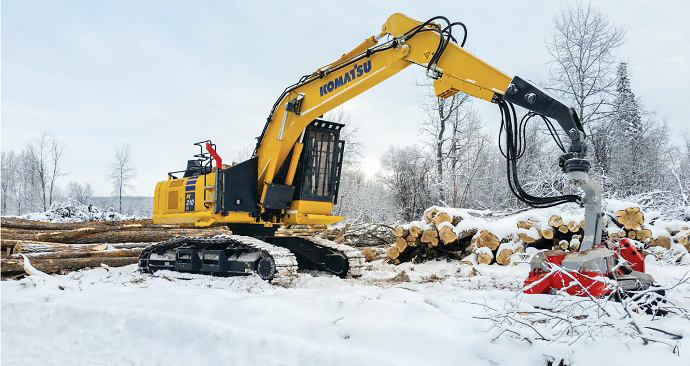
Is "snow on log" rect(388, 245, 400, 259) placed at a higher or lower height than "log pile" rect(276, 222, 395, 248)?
lower

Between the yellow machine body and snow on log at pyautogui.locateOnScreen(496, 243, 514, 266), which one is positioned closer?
the yellow machine body

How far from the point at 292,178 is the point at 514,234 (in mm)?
4613

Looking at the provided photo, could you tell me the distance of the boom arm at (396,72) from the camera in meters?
5.01

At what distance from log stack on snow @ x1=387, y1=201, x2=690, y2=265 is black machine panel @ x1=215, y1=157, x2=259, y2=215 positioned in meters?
3.66

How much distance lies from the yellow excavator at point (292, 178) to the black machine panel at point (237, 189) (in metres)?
0.02

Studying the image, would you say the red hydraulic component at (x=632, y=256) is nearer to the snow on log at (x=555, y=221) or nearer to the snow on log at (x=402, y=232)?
the snow on log at (x=555, y=221)

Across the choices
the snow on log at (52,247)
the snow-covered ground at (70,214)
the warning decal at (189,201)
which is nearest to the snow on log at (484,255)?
the warning decal at (189,201)

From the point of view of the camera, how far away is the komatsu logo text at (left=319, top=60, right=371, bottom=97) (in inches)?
284

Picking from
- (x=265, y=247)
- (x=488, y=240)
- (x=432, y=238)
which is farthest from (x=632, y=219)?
(x=265, y=247)

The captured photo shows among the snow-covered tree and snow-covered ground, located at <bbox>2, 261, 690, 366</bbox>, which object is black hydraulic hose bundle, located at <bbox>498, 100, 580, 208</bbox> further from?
the snow-covered tree

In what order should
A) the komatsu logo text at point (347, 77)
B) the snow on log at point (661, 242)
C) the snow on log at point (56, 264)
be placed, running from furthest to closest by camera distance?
the snow on log at point (661, 242)
the snow on log at point (56, 264)
the komatsu logo text at point (347, 77)

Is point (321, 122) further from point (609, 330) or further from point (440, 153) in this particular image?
point (440, 153)

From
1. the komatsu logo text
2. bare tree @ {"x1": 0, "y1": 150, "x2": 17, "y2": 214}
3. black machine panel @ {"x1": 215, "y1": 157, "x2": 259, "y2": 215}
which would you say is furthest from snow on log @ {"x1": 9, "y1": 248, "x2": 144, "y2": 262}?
bare tree @ {"x1": 0, "y1": 150, "x2": 17, "y2": 214}

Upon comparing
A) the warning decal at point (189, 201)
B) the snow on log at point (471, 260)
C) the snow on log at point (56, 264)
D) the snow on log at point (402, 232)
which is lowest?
the snow on log at point (56, 264)
